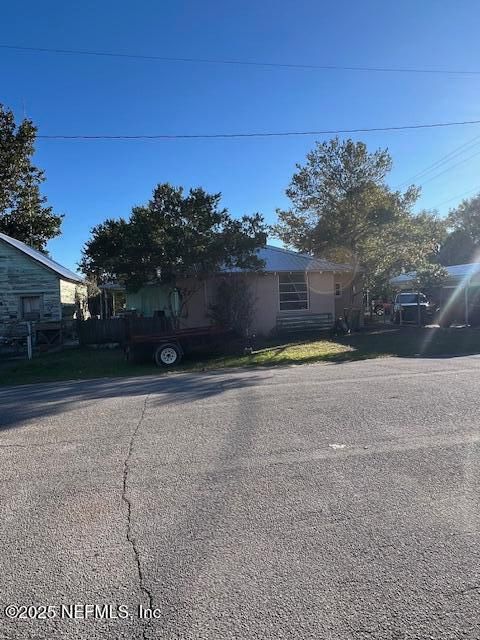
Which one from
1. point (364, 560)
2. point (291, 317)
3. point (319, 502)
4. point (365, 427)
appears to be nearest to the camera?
point (364, 560)

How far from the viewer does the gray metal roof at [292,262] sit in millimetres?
20453

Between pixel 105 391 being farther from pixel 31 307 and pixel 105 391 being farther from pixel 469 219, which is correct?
pixel 469 219

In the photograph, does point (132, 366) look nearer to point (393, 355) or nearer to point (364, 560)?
point (393, 355)

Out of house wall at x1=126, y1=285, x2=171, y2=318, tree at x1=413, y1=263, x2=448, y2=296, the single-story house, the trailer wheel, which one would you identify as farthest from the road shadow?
the single-story house

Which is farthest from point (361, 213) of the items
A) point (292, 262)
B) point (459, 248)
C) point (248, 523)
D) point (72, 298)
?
point (459, 248)

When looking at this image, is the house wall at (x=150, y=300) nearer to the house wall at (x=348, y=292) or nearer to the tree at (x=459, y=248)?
the house wall at (x=348, y=292)

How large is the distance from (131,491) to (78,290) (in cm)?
2382

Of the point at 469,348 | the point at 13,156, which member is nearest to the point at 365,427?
the point at 469,348

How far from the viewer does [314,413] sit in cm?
681

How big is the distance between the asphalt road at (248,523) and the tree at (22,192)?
1111 inches

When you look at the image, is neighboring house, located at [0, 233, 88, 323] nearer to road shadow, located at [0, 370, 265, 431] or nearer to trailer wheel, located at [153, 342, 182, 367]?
trailer wheel, located at [153, 342, 182, 367]

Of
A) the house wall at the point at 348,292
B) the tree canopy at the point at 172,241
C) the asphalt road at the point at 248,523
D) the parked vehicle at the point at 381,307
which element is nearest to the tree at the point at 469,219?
the parked vehicle at the point at 381,307

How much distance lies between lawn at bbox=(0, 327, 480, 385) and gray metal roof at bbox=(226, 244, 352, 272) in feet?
10.1

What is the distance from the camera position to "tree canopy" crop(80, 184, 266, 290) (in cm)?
1527
